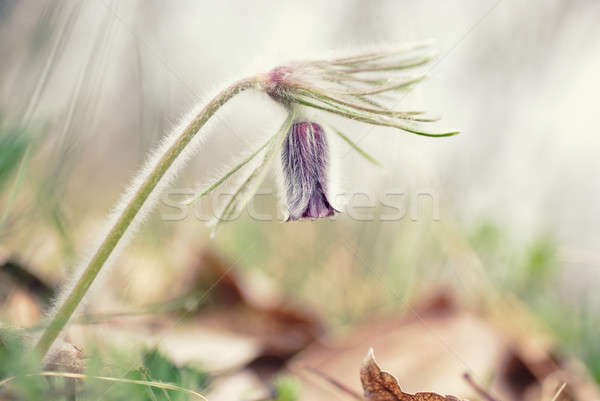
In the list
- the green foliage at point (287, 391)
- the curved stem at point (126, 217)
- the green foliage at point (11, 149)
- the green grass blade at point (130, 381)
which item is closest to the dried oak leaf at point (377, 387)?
the green foliage at point (287, 391)

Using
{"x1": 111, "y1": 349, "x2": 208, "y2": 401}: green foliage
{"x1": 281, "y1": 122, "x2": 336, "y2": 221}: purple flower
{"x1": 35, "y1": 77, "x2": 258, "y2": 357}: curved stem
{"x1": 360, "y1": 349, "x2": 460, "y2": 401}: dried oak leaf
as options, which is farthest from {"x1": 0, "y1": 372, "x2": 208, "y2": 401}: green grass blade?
{"x1": 281, "y1": 122, "x2": 336, "y2": 221}: purple flower

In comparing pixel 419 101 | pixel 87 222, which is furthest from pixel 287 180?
pixel 419 101

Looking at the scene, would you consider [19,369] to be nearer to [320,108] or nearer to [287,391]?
[287,391]

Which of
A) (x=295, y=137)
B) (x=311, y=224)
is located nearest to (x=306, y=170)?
(x=295, y=137)

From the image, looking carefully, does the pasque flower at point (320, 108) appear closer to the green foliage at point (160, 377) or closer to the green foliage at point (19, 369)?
the green foliage at point (160, 377)

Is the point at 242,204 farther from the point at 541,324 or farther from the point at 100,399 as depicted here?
the point at 541,324

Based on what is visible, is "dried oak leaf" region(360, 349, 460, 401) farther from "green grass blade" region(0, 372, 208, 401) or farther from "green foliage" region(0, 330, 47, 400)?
"green foliage" region(0, 330, 47, 400)
